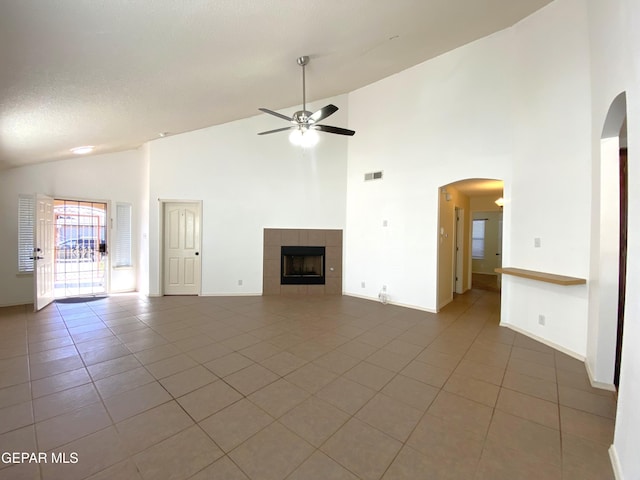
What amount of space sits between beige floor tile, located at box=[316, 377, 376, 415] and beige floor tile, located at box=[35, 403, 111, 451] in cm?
158

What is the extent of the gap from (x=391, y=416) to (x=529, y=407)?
44.4 inches

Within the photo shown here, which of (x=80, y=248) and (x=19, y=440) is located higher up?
(x=80, y=248)

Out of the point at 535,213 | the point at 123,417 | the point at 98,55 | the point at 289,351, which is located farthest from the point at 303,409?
the point at 535,213

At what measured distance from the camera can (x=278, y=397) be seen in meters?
2.19

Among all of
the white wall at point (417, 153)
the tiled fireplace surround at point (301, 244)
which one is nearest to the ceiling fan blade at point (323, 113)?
the white wall at point (417, 153)

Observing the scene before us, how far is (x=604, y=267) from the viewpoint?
2.39 meters

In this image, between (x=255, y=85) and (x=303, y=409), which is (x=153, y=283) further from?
(x=303, y=409)

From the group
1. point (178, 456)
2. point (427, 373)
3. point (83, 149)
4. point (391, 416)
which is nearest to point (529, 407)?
point (427, 373)

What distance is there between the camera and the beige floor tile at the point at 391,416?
1.83 m

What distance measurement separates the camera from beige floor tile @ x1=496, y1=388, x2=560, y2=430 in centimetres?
196

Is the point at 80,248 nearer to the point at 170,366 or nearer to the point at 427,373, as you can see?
the point at 170,366

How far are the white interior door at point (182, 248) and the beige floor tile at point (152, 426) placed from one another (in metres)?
3.86

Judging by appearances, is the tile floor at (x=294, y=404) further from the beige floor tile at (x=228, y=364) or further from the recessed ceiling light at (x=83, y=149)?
the recessed ceiling light at (x=83, y=149)

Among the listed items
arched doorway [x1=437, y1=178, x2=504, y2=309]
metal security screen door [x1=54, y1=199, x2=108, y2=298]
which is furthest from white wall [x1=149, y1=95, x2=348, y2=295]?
arched doorway [x1=437, y1=178, x2=504, y2=309]
